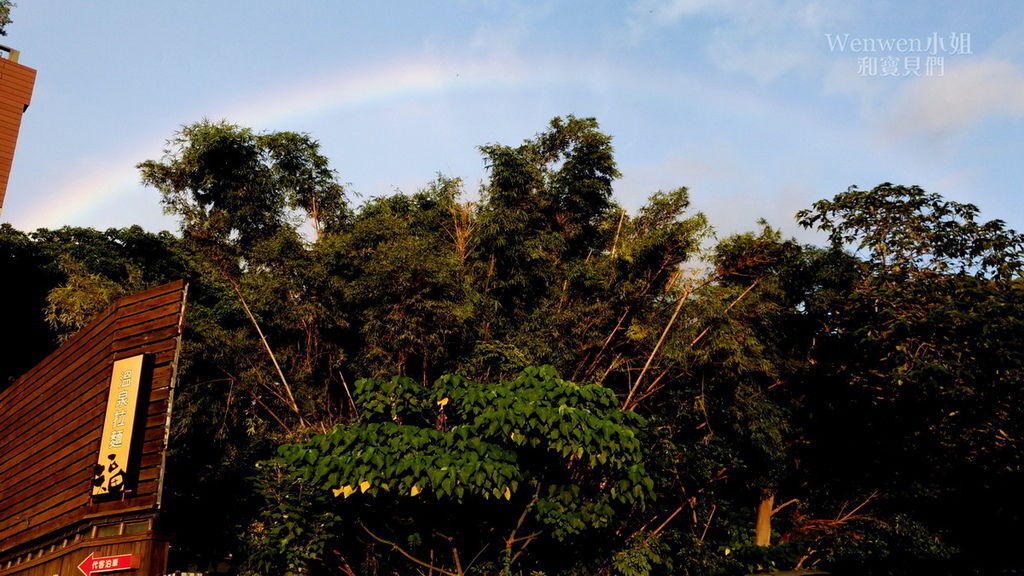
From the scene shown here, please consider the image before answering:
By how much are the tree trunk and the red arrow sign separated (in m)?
11.1

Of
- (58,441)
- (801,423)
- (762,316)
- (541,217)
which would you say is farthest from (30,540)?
(801,423)

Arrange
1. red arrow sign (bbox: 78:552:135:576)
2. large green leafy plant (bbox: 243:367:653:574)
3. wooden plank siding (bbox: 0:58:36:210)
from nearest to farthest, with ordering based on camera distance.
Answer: red arrow sign (bbox: 78:552:135:576)
large green leafy plant (bbox: 243:367:653:574)
wooden plank siding (bbox: 0:58:36:210)

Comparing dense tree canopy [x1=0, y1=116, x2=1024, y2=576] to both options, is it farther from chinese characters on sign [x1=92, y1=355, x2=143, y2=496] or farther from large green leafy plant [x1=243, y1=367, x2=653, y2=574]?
chinese characters on sign [x1=92, y1=355, x2=143, y2=496]

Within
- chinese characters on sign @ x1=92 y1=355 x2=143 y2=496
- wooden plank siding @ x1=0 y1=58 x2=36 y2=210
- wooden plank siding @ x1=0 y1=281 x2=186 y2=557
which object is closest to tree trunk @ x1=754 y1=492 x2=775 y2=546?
wooden plank siding @ x1=0 y1=281 x2=186 y2=557

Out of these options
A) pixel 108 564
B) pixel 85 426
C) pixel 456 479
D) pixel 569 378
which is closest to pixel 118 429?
pixel 85 426

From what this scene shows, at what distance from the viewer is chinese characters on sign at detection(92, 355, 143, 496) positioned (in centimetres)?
559

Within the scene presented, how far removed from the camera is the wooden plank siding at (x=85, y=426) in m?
5.66

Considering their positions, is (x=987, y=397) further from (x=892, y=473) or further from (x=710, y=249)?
(x=710, y=249)

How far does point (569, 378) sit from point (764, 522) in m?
5.87

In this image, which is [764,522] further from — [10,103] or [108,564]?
[10,103]

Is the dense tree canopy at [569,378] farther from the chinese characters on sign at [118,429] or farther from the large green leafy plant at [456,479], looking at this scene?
the chinese characters on sign at [118,429]

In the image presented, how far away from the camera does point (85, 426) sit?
20.5 ft

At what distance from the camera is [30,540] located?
6707 millimetres

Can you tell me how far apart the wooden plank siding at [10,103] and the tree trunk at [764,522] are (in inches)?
603
